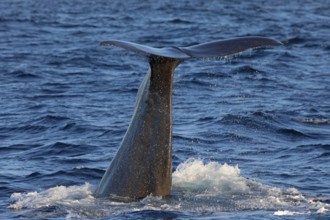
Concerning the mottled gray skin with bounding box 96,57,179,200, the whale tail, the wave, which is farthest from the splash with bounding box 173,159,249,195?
the whale tail

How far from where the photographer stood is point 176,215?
388 inches

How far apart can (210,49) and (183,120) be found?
22.1 ft

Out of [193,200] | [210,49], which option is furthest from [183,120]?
[210,49]

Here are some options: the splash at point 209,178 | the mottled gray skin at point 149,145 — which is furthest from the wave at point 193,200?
the mottled gray skin at point 149,145

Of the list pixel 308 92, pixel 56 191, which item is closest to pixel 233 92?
pixel 308 92

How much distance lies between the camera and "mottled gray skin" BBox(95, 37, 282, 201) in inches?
384

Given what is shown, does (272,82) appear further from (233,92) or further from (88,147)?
(88,147)

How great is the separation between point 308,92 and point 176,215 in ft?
32.4

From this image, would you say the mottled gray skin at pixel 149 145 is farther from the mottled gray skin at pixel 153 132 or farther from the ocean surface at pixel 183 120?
the ocean surface at pixel 183 120

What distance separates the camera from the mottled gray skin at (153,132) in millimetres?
9766

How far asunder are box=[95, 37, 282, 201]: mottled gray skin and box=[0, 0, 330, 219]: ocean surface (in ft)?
0.68

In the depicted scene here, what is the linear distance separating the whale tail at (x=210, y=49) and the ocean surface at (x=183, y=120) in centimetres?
163

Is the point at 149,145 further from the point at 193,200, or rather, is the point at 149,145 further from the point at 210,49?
the point at 210,49

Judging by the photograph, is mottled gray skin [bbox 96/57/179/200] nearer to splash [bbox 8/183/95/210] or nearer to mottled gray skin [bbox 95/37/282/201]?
mottled gray skin [bbox 95/37/282/201]
